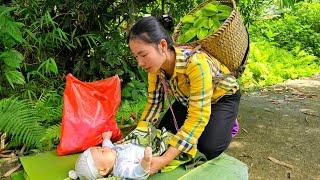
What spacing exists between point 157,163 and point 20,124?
1550 mm

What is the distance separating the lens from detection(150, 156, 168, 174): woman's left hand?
2.44 metres

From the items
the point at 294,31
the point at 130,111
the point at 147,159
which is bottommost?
the point at 294,31

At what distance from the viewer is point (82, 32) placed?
4.44 m

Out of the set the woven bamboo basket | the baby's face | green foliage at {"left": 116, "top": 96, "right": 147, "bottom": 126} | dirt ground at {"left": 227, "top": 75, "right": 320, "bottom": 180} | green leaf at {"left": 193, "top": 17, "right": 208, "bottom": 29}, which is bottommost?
dirt ground at {"left": 227, "top": 75, "right": 320, "bottom": 180}

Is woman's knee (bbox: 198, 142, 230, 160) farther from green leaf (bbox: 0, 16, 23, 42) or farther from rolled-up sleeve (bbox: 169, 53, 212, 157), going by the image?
green leaf (bbox: 0, 16, 23, 42)

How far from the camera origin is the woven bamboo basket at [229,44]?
2.69 meters

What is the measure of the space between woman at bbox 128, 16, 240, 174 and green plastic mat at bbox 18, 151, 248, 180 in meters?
0.10

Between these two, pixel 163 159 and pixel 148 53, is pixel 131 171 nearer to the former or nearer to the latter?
pixel 163 159

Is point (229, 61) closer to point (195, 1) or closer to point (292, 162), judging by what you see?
point (292, 162)

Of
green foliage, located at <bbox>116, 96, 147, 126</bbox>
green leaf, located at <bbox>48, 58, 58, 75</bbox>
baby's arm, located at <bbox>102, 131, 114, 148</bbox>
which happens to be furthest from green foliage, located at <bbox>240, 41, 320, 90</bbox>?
baby's arm, located at <bbox>102, 131, 114, 148</bbox>

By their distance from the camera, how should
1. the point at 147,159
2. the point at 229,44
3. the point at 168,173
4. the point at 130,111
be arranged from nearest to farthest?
the point at 147,159
the point at 168,173
the point at 229,44
the point at 130,111

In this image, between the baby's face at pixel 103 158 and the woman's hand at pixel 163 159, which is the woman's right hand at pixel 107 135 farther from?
the woman's hand at pixel 163 159

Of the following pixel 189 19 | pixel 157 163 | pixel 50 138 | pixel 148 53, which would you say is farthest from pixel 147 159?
pixel 50 138

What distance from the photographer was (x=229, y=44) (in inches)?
107
